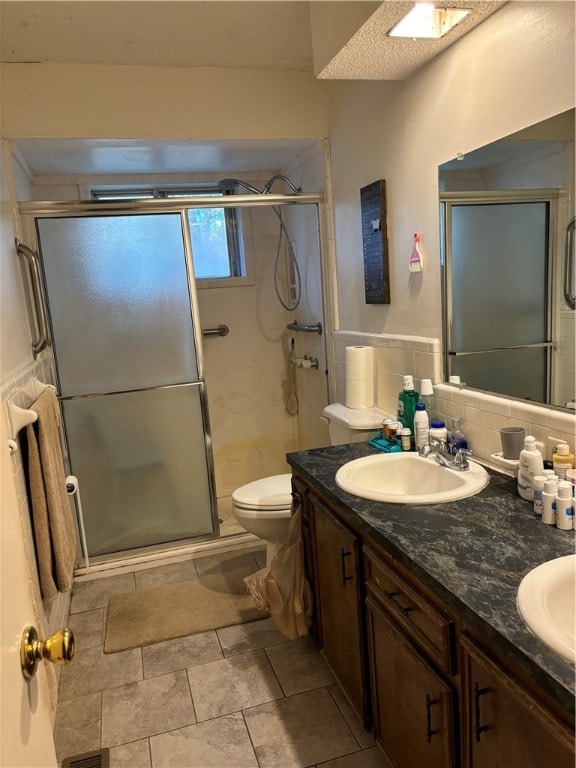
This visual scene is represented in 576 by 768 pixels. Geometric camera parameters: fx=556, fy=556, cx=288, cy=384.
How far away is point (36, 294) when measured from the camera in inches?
107

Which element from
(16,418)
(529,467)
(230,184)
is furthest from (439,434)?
(230,184)

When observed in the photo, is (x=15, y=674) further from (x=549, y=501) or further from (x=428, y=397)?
(x=428, y=397)

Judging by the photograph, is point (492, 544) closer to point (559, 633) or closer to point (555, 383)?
point (559, 633)

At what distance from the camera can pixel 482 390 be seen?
6.10 feet

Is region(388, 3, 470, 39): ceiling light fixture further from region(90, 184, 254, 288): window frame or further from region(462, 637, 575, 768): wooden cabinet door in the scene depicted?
region(90, 184, 254, 288): window frame

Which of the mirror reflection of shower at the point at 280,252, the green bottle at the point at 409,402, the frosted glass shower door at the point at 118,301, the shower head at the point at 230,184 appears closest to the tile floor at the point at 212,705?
the green bottle at the point at 409,402

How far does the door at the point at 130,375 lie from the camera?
9.46ft

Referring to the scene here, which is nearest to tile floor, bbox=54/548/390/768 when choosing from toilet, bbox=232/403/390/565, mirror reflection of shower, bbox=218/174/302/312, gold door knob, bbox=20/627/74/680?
→ toilet, bbox=232/403/390/565

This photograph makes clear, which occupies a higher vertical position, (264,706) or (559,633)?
(559,633)

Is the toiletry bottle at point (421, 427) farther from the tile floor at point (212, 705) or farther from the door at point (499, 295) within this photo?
the tile floor at point (212, 705)

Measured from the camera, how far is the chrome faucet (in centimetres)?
175

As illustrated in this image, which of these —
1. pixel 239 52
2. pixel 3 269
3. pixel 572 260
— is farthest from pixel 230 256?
pixel 572 260

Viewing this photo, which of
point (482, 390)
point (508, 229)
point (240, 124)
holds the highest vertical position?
point (240, 124)

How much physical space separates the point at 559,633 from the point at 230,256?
132 inches
